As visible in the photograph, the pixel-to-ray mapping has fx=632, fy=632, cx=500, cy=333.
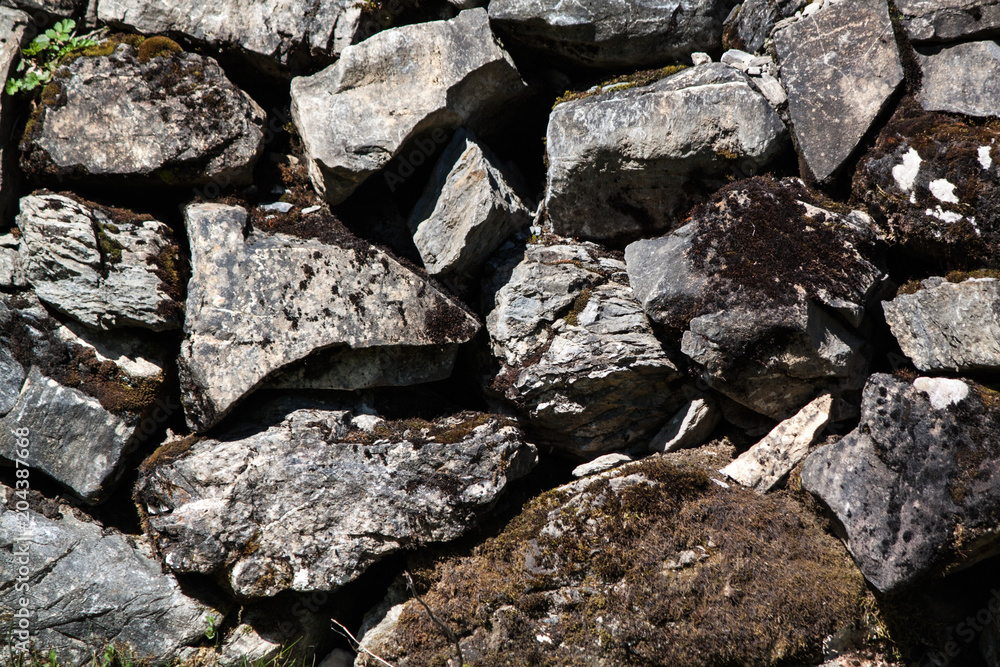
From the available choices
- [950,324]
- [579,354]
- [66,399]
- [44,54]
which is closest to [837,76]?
[950,324]

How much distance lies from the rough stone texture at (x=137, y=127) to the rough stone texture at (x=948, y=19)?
6314mm

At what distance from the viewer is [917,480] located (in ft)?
16.7

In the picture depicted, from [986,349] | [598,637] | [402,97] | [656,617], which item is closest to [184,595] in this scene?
[598,637]

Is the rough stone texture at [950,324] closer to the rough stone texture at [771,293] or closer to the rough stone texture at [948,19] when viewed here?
the rough stone texture at [771,293]

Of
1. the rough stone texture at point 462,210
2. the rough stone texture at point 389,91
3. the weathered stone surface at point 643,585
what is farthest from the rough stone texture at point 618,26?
the weathered stone surface at point 643,585

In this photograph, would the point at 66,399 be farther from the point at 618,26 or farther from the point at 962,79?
the point at 962,79

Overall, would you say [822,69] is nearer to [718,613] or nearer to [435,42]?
[435,42]

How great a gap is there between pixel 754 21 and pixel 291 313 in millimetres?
5362

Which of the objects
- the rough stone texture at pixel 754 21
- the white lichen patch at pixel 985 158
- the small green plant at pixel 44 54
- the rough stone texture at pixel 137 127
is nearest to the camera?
the white lichen patch at pixel 985 158

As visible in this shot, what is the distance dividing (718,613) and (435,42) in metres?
5.99

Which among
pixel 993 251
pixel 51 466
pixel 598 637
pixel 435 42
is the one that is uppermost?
pixel 435 42

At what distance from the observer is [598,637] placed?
215 inches

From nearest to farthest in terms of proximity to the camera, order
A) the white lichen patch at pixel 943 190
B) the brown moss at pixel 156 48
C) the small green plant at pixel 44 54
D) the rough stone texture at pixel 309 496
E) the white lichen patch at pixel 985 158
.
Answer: the white lichen patch at pixel 985 158
the white lichen patch at pixel 943 190
the rough stone texture at pixel 309 496
the small green plant at pixel 44 54
the brown moss at pixel 156 48

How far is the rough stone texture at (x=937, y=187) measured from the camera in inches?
202
